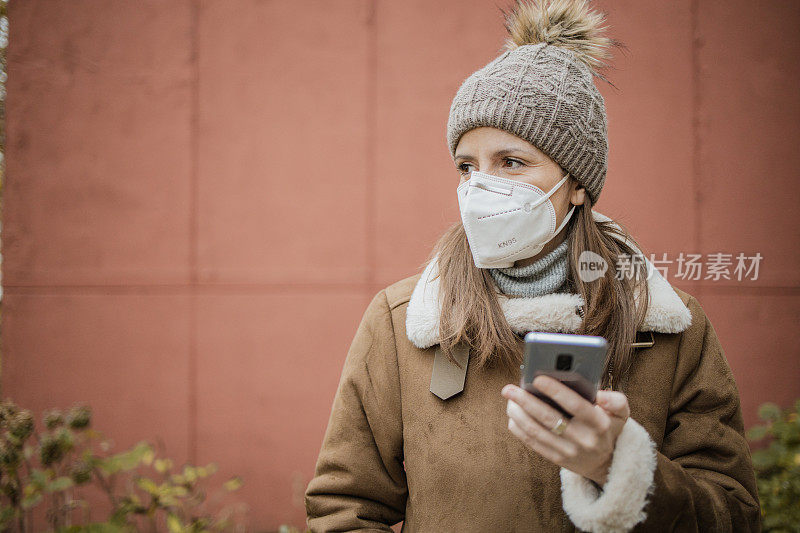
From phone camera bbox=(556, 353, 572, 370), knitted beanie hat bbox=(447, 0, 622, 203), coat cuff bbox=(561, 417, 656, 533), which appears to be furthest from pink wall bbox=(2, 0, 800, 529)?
phone camera bbox=(556, 353, 572, 370)

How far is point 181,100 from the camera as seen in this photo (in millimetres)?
3111

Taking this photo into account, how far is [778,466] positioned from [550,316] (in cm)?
236

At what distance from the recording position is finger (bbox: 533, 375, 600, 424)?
1.05 meters

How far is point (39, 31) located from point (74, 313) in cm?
162

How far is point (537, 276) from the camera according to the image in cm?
166

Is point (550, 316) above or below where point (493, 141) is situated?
below

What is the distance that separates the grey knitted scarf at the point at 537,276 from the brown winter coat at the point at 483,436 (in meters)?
0.05

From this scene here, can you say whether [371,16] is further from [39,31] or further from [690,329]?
[690,329]

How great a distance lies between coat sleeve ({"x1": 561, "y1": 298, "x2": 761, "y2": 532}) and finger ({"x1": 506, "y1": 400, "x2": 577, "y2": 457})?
0.17 meters

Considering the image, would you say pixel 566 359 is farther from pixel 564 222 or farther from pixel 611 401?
pixel 564 222

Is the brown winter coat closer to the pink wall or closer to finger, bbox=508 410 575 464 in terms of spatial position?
finger, bbox=508 410 575 464

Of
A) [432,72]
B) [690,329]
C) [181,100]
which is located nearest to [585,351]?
[690,329]

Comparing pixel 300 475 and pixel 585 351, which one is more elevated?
pixel 585 351

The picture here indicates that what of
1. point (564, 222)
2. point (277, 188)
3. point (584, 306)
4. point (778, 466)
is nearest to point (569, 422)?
point (584, 306)
